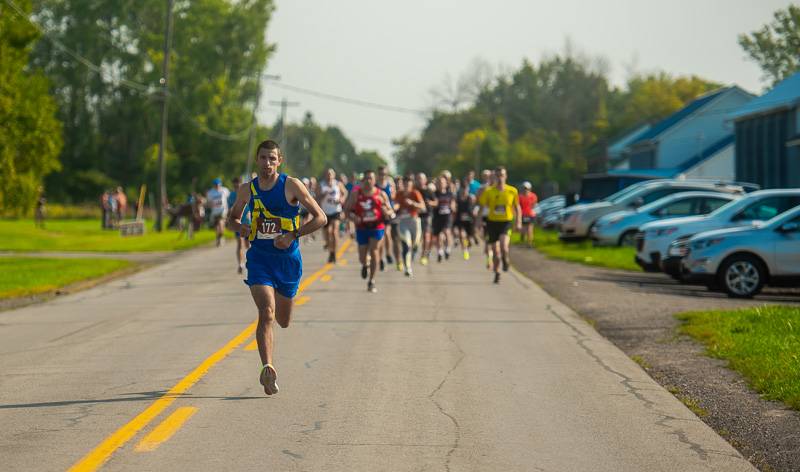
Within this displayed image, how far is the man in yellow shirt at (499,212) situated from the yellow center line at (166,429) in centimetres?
1397

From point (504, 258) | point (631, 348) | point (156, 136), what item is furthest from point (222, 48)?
point (631, 348)

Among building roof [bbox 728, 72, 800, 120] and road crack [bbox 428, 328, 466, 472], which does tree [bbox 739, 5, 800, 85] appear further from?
road crack [bbox 428, 328, 466, 472]

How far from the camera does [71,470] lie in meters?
6.88

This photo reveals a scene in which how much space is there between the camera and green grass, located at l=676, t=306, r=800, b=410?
34.4 ft

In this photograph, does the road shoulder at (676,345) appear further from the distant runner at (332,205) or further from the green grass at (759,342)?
the distant runner at (332,205)

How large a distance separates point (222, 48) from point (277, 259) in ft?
251

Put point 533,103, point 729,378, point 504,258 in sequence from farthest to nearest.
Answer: point 533,103 < point 504,258 < point 729,378

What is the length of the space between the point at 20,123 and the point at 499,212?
1290 inches

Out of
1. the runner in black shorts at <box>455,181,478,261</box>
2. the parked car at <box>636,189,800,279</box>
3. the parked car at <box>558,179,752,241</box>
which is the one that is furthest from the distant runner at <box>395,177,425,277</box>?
the parked car at <box>558,179,752,241</box>

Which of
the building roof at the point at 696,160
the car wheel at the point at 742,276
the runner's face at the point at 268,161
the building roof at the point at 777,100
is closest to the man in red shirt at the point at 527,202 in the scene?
the building roof at the point at 777,100

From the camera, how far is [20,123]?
50.6 meters

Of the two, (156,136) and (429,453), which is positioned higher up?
(156,136)

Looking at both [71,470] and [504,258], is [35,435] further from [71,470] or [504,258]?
[504,258]

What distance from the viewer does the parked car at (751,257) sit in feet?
64.4
